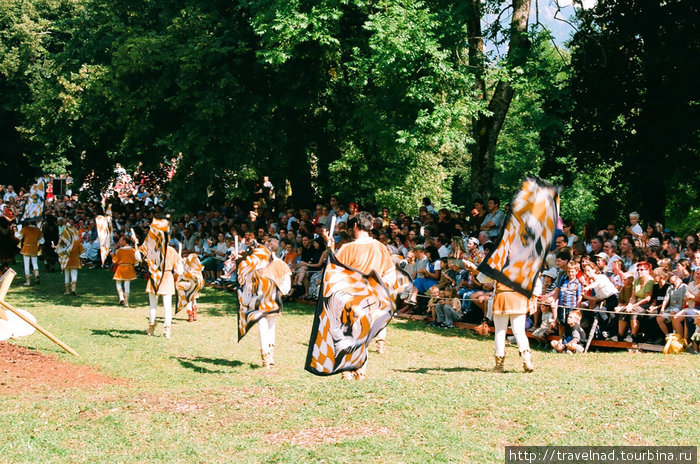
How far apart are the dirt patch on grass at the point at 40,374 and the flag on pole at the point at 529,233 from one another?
583cm

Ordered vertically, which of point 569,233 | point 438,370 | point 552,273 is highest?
point 569,233

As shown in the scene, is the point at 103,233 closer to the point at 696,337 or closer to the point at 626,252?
the point at 626,252

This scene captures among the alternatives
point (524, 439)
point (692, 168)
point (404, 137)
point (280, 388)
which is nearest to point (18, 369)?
point (280, 388)

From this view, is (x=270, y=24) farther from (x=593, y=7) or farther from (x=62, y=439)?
(x=62, y=439)

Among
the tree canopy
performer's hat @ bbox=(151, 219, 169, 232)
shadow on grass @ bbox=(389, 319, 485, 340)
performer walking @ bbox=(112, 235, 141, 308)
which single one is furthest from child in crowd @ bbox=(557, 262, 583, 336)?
performer walking @ bbox=(112, 235, 141, 308)

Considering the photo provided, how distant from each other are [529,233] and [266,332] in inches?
173

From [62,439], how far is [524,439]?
4.77 m

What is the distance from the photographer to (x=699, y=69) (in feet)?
62.5

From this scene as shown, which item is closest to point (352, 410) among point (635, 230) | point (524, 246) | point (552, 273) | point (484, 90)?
point (524, 246)

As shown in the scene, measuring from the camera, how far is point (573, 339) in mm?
14117

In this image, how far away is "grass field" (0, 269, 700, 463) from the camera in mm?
7887

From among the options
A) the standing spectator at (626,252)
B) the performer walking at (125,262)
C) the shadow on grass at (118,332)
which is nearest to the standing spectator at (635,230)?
the standing spectator at (626,252)

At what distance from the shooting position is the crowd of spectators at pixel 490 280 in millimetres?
13797

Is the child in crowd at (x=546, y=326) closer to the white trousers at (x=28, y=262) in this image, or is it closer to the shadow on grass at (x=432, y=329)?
the shadow on grass at (x=432, y=329)
